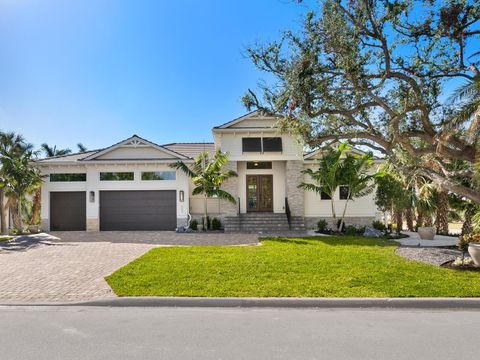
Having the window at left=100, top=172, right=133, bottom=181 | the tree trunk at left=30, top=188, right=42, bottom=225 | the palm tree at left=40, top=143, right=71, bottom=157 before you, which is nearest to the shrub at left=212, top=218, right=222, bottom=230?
the window at left=100, top=172, right=133, bottom=181

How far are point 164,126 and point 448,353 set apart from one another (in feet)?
78.9

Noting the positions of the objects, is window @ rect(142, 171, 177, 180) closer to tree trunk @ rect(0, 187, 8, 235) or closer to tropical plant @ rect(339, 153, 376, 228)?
tree trunk @ rect(0, 187, 8, 235)

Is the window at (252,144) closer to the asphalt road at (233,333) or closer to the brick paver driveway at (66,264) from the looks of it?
the brick paver driveway at (66,264)

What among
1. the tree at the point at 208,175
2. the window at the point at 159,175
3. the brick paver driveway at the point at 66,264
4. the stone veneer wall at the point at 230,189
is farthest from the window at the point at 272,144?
the brick paver driveway at the point at 66,264

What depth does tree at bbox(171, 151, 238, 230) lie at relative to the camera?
20531mm

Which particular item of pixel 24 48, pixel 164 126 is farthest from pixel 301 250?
pixel 164 126

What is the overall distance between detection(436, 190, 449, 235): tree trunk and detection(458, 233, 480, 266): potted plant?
30.4 feet

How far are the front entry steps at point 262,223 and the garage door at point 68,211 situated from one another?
919cm

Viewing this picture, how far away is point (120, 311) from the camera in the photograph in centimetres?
637

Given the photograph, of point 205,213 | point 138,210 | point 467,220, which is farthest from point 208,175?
point 467,220

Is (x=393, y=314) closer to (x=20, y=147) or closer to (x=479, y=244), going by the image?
(x=479, y=244)

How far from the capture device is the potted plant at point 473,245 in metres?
9.44

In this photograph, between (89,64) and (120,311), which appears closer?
(120,311)

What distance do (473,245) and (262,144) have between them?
546 inches
